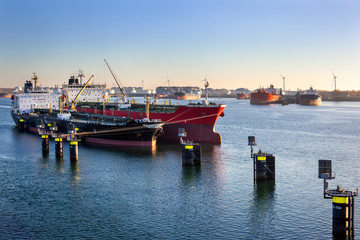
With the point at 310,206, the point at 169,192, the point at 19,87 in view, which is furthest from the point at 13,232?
the point at 19,87

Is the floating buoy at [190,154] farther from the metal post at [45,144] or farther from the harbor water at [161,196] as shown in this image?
the metal post at [45,144]

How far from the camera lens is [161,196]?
1302 inches

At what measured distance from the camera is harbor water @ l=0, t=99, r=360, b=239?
85.3 feet

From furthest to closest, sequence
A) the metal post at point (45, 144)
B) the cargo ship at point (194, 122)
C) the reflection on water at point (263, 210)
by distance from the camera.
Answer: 1. the cargo ship at point (194, 122)
2. the metal post at point (45, 144)
3. the reflection on water at point (263, 210)

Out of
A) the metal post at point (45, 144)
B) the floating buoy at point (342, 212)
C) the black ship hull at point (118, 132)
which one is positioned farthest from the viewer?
the black ship hull at point (118, 132)

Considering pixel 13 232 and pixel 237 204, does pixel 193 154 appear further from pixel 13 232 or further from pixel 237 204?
pixel 13 232

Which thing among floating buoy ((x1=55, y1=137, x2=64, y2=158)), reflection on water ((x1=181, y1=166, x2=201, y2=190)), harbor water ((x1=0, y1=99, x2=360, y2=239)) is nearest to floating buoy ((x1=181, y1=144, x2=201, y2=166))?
reflection on water ((x1=181, y1=166, x2=201, y2=190))

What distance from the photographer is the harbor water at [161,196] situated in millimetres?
25984

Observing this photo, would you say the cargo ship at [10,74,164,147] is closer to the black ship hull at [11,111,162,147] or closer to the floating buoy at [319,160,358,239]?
the black ship hull at [11,111,162,147]

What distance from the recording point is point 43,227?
26.4 meters

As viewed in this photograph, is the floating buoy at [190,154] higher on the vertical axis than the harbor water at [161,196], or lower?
higher

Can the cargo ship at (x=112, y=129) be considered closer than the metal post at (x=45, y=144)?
No

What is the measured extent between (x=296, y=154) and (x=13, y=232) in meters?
38.1

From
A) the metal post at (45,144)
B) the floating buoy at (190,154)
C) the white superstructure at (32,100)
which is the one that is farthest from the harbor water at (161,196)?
the white superstructure at (32,100)
